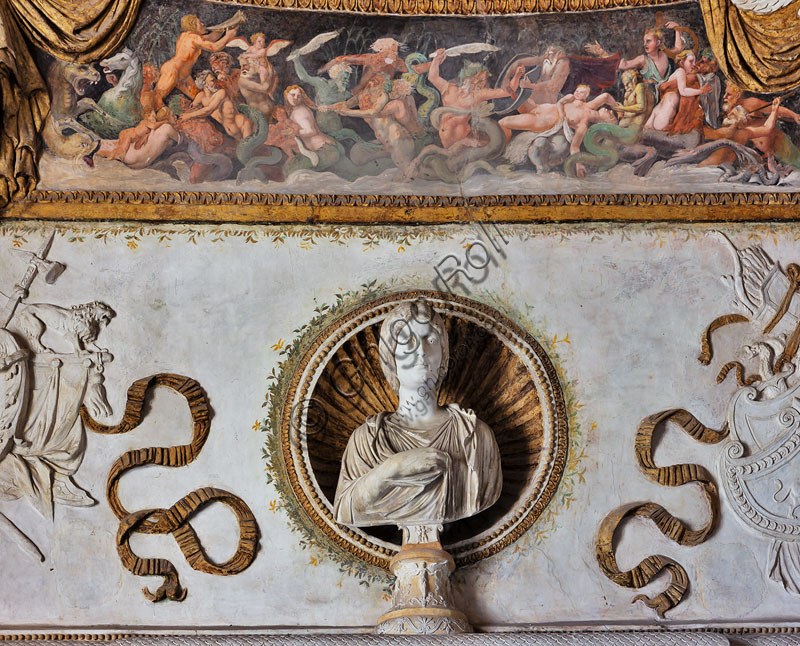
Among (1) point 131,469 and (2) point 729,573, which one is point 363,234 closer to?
A: (1) point 131,469

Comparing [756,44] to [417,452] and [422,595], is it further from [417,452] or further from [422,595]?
[422,595]

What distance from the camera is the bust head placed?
6.98m

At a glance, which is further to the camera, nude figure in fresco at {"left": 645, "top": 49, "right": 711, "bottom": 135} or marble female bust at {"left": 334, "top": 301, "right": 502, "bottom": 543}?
nude figure in fresco at {"left": 645, "top": 49, "right": 711, "bottom": 135}

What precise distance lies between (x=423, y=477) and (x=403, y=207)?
1641mm

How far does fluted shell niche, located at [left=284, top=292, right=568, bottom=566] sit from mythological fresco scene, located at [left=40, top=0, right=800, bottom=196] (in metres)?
0.83

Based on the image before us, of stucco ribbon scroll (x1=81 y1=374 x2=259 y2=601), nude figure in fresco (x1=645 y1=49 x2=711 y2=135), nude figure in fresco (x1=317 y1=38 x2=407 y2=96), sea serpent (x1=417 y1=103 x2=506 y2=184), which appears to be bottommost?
stucco ribbon scroll (x1=81 y1=374 x2=259 y2=601)

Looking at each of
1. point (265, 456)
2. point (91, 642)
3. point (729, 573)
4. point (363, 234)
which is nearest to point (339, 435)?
point (265, 456)

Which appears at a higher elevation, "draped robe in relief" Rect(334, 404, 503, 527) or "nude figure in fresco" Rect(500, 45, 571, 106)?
"nude figure in fresco" Rect(500, 45, 571, 106)

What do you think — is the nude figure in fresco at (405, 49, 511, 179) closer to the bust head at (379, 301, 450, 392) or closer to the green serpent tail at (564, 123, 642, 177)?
the green serpent tail at (564, 123, 642, 177)

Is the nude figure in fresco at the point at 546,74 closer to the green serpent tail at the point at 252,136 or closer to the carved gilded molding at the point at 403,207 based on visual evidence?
the carved gilded molding at the point at 403,207

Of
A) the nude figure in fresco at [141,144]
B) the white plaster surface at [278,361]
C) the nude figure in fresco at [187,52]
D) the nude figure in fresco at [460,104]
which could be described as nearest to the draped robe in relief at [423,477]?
the white plaster surface at [278,361]

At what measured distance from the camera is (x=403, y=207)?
755 cm

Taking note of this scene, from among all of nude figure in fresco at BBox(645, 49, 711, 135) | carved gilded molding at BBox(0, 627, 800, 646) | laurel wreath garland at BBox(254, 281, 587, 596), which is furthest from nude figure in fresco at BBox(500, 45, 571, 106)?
carved gilded molding at BBox(0, 627, 800, 646)

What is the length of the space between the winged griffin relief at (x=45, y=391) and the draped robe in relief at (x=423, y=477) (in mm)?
1397
